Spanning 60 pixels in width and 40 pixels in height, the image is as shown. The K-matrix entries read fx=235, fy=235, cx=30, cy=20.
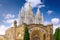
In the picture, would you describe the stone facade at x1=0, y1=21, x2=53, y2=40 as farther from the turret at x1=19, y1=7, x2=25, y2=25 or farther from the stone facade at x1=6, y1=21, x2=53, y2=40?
the turret at x1=19, y1=7, x2=25, y2=25

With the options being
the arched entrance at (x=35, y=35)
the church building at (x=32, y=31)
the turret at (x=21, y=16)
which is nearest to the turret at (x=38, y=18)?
the turret at (x=21, y=16)

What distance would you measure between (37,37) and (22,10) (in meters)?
4.84

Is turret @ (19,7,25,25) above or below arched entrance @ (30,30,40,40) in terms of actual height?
above

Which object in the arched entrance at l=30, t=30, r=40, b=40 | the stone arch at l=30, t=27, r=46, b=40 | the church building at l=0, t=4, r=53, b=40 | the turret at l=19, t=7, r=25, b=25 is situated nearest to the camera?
the church building at l=0, t=4, r=53, b=40

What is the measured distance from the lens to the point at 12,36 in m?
19.1

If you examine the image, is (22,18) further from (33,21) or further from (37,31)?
(37,31)

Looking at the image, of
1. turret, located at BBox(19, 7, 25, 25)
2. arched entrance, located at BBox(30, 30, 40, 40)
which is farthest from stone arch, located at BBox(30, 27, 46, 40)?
turret, located at BBox(19, 7, 25, 25)

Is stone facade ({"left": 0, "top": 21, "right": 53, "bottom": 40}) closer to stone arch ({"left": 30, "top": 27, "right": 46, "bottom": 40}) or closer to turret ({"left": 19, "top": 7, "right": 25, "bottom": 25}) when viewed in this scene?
stone arch ({"left": 30, "top": 27, "right": 46, "bottom": 40})

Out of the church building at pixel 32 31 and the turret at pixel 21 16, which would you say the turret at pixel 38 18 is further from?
the church building at pixel 32 31

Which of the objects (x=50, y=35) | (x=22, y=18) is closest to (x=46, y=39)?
(x=50, y=35)

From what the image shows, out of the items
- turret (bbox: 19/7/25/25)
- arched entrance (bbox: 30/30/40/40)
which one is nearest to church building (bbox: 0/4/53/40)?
arched entrance (bbox: 30/30/40/40)

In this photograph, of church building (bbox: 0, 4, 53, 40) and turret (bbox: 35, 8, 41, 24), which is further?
turret (bbox: 35, 8, 41, 24)

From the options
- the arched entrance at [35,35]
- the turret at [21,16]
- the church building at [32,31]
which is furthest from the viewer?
the turret at [21,16]

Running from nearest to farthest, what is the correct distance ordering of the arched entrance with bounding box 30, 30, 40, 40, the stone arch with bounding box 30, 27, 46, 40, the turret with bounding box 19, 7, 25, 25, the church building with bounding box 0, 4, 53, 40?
the church building with bounding box 0, 4, 53, 40, the stone arch with bounding box 30, 27, 46, 40, the arched entrance with bounding box 30, 30, 40, 40, the turret with bounding box 19, 7, 25, 25
